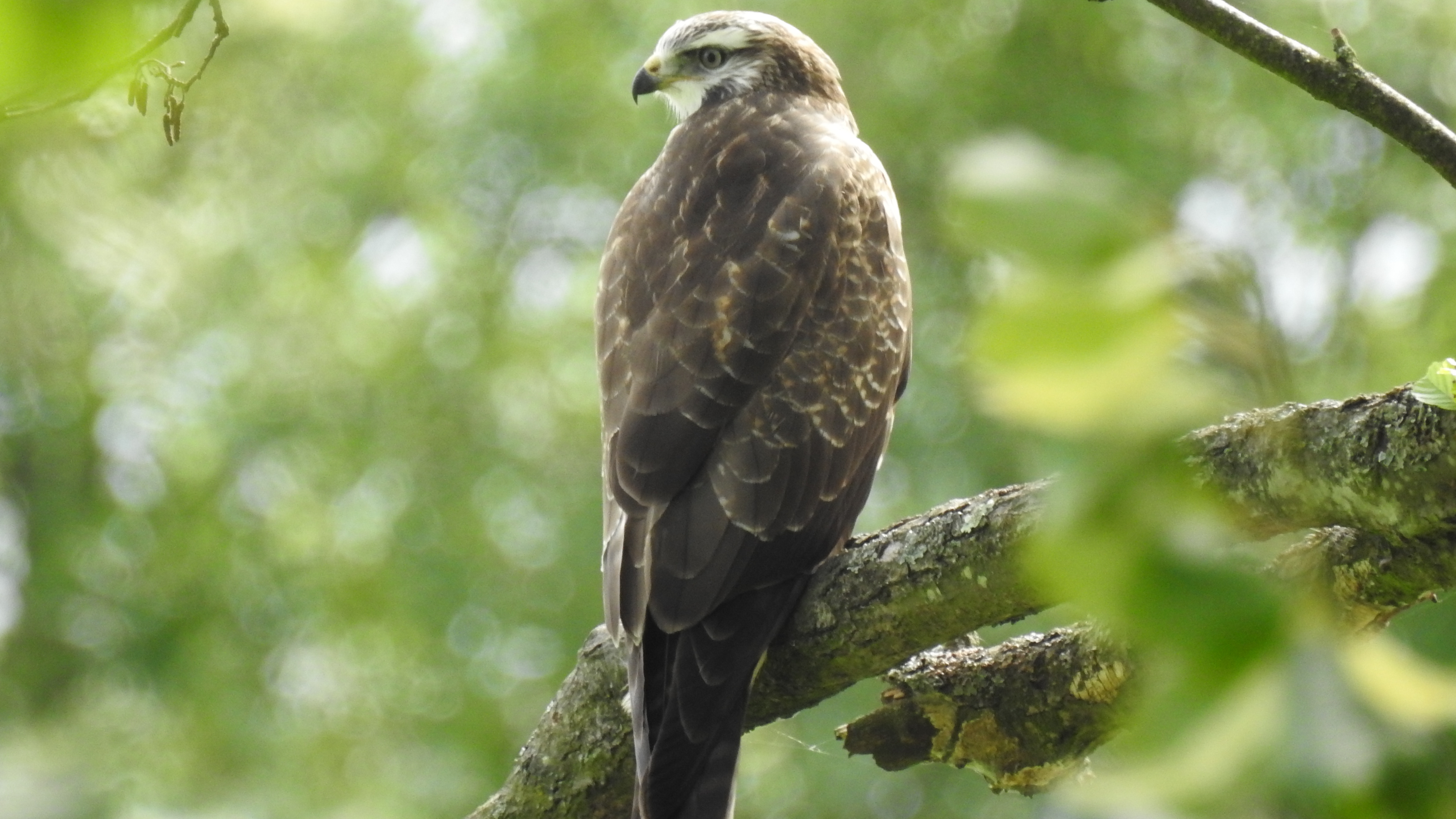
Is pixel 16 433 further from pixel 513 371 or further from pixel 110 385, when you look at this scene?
pixel 513 371

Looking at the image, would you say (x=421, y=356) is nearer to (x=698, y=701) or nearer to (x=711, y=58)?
(x=711, y=58)

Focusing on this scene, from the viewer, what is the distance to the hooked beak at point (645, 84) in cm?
586

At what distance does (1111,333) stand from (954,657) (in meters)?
3.58

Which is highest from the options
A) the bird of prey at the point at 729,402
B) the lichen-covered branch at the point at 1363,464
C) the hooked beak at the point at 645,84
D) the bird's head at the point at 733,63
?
the hooked beak at the point at 645,84

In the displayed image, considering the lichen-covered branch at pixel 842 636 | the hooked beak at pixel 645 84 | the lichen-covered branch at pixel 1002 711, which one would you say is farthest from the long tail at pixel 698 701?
the hooked beak at pixel 645 84

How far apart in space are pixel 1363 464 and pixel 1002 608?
3.38 feet

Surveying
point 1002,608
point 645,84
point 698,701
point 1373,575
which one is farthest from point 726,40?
point 1373,575

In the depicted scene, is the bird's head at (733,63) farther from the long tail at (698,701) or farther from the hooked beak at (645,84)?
the long tail at (698,701)

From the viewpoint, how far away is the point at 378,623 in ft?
36.4

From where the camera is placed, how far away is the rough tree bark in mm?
2312

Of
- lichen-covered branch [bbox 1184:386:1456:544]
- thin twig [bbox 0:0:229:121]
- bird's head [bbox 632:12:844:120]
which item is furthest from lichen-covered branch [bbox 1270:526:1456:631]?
bird's head [bbox 632:12:844:120]

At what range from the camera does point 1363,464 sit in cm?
230

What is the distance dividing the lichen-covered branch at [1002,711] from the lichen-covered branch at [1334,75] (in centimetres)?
170

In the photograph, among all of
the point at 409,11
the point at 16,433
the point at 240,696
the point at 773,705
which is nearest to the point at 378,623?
the point at 240,696
